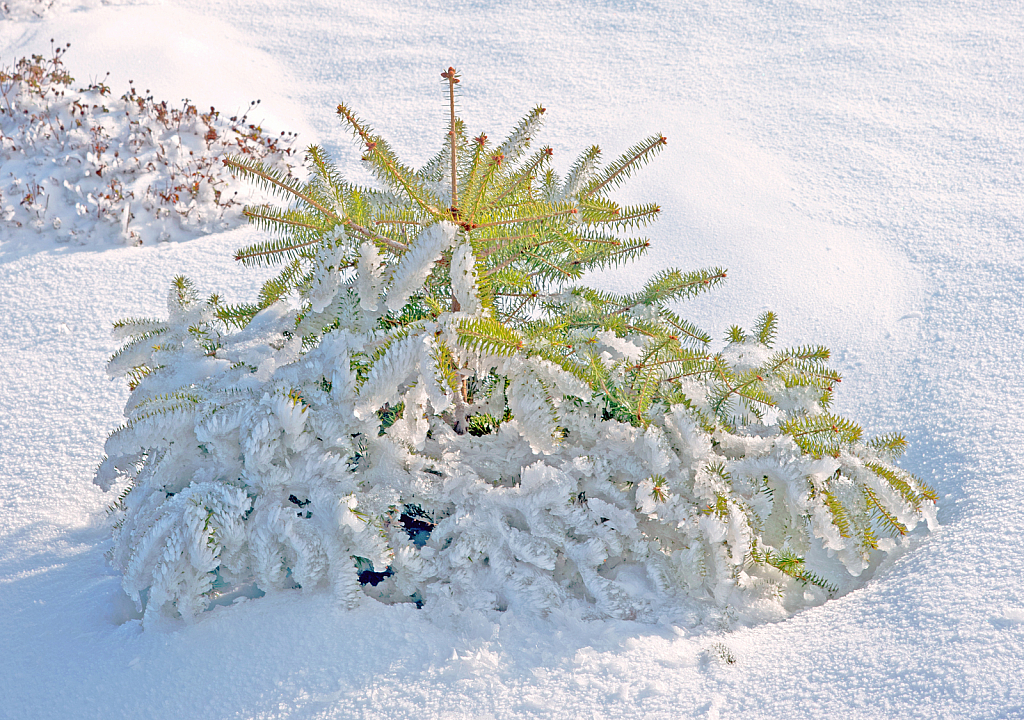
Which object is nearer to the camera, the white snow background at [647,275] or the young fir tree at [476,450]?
the white snow background at [647,275]

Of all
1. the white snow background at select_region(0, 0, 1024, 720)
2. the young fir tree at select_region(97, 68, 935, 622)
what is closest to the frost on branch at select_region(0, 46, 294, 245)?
the white snow background at select_region(0, 0, 1024, 720)

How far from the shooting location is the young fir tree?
215 centimetres

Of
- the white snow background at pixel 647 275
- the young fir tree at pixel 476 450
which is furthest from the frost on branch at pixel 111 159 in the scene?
the young fir tree at pixel 476 450

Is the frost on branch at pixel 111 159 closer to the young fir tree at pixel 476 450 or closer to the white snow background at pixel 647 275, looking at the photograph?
the white snow background at pixel 647 275

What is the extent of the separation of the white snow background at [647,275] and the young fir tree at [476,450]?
140mm

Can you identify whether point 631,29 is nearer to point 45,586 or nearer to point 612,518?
point 612,518

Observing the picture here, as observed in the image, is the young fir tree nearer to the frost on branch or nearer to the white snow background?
the white snow background

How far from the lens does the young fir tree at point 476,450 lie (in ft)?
7.07

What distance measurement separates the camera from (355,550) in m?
2.18

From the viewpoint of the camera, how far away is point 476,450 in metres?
2.34

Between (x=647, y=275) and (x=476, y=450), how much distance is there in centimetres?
212

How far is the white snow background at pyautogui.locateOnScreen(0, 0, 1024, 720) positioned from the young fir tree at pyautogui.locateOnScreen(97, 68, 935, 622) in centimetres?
14

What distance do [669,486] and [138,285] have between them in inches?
120

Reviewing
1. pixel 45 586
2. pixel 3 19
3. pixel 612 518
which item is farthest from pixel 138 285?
pixel 3 19
